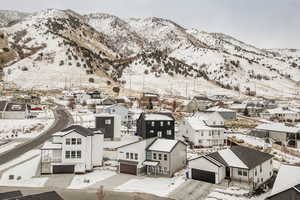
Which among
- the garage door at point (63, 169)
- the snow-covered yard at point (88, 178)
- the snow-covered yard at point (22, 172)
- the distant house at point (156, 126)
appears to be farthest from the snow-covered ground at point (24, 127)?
the snow-covered yard at point (88, 178)

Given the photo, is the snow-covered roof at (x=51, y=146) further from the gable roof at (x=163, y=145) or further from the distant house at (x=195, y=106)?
the distant house at (x=195, y=106)

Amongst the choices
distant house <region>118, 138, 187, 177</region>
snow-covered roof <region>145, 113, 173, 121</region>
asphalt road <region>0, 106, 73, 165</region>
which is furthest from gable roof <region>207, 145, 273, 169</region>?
asphalt road <region>0, 106, 73, 165</region>

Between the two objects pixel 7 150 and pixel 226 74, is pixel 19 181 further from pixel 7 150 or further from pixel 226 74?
pixel 226 74

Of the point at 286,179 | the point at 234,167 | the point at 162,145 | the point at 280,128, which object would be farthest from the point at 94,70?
the point at 286,179

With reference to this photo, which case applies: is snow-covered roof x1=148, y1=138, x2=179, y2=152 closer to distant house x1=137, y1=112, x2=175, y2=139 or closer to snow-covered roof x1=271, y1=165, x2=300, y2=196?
distant house x1=137, y1=112, x2=175, y2=139

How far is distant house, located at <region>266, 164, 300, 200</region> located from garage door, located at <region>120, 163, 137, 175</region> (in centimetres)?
1653

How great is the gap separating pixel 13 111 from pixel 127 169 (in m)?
46.9

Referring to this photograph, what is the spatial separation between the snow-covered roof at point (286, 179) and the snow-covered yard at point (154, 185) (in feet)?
33.4

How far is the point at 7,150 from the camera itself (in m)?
41.7

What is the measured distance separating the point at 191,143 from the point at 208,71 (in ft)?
495

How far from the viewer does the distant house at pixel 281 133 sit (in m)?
50.8

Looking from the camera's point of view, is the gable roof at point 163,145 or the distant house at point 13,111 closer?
the gable roof at point 163,145


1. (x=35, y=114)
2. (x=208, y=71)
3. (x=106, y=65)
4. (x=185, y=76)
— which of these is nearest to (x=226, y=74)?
(x=208, y=71)

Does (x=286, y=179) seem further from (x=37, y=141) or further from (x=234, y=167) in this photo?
(x=37, y=141)
